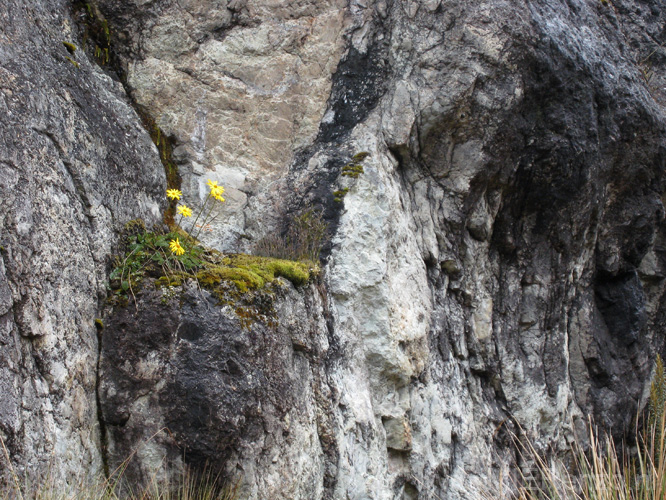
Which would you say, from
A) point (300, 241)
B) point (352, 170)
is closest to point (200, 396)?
point (300, 241)

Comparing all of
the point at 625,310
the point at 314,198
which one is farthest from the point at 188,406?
the point at 625,310

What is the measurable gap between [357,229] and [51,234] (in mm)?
2402

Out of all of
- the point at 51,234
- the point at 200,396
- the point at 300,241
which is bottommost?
the point at 200,396

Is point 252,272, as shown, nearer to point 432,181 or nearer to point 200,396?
point 200,396

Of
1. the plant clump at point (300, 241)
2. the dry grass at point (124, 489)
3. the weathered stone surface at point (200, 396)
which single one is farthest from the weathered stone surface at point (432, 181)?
the dry grass at point (124, 489)

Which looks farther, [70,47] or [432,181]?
[432,181]

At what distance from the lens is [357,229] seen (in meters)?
4.71

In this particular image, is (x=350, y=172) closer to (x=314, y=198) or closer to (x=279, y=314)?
(x=314, y=198)

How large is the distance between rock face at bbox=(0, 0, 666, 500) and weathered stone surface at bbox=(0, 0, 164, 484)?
2cm

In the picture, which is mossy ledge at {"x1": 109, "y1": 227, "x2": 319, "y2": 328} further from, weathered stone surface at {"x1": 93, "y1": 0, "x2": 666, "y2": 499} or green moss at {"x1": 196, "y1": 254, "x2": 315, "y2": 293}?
weathered stone surface at {"x1": 93, "y1": 0, "x2": 666, "y2": 499}

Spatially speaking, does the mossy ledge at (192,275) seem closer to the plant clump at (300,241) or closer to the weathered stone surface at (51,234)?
the weathered stone surface at (51,234)

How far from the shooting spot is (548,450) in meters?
5.90

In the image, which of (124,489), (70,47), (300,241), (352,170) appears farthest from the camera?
(352,170)

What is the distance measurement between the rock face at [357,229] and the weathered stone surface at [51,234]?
0.02 m
